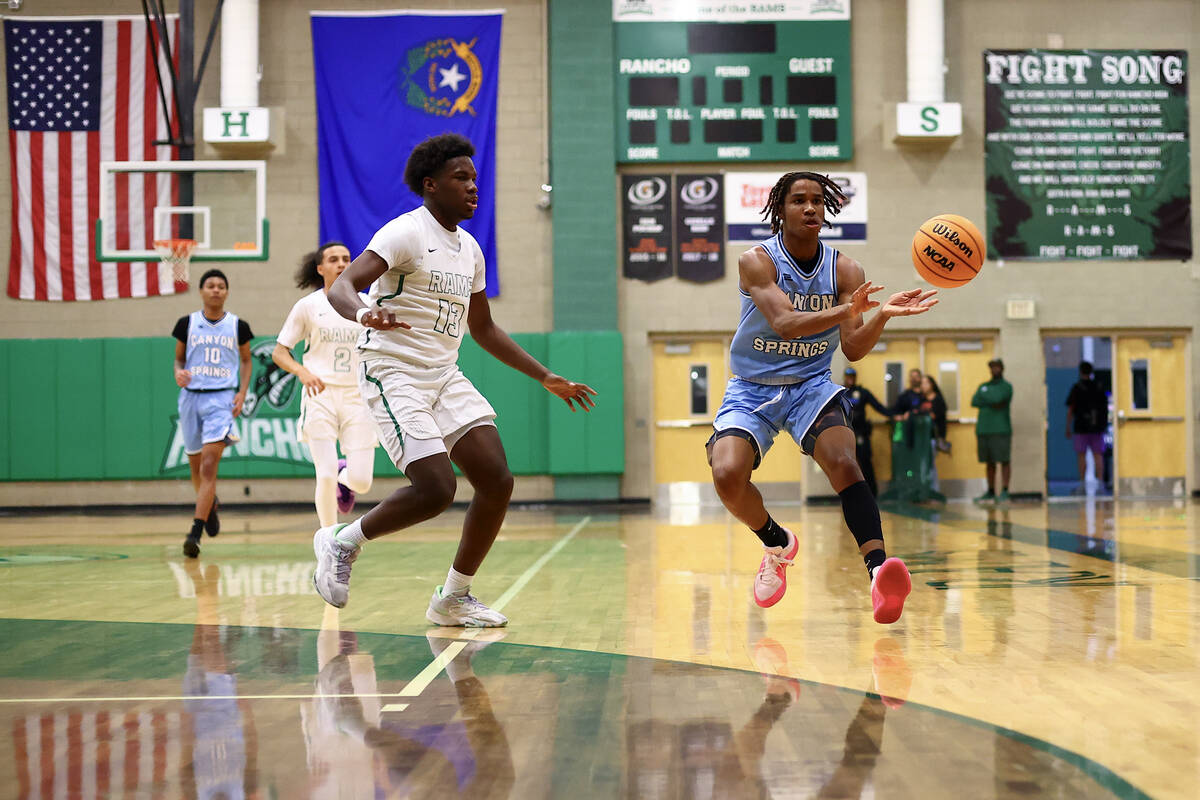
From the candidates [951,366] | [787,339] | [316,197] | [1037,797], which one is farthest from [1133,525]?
[316,197]

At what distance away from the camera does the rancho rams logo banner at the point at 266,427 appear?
1527cm

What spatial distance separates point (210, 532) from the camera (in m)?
8.44

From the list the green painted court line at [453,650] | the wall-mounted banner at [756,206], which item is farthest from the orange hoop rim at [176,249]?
the wall-mounted banner at [756,206]

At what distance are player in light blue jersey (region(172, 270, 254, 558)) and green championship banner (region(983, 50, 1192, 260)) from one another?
10839 millimetres

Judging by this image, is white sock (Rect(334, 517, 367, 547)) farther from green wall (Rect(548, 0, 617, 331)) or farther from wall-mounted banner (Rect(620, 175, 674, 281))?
wall-mounted banner (Rect(620, 175, 674, 281))

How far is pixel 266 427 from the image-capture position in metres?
15.4

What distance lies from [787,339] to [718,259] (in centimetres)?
1135

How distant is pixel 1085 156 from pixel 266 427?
1163 centimetres

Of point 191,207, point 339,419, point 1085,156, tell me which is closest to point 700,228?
point 1085,156

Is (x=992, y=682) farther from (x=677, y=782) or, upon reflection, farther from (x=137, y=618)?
(x=137, y=618)

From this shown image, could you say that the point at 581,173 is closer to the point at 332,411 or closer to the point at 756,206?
the point at 756,206

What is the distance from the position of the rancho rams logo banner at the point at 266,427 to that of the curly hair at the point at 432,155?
37.3 feet

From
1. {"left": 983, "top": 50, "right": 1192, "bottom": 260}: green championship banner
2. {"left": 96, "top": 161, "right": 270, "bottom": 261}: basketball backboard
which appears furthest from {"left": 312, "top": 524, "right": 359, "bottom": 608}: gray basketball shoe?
{"left": 983, "top": 50, "right": 1192, "bottom": 260}: green championship banner

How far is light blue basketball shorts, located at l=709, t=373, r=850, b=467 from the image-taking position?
438 cm
